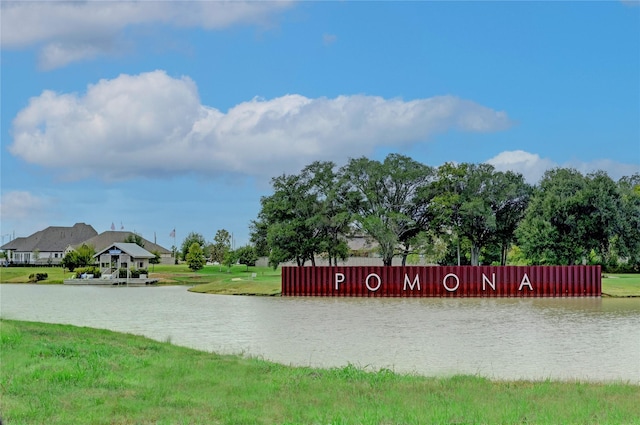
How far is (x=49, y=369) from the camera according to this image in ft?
40.1

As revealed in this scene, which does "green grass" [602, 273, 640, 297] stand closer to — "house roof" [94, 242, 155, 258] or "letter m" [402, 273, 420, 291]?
"letter m" [402, 273, 420, 291]

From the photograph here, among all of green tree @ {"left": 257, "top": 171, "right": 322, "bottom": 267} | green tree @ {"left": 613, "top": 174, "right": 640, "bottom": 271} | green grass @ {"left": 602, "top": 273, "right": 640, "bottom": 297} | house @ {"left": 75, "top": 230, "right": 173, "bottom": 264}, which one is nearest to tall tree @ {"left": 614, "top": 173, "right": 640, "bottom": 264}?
green tree @ {"left": 613, "top": 174, "right": 640, "bottom": 271}

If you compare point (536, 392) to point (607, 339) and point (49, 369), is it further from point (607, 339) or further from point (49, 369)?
point (607, 339)

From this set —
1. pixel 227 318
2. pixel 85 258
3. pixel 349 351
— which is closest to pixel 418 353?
pixel 349 351

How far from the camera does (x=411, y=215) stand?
62.8m

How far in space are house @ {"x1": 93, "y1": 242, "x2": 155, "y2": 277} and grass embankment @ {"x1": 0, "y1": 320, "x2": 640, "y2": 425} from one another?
64.7m

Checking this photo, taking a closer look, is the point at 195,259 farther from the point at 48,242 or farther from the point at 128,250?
the point at 48,242

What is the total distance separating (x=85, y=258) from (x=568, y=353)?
7928 cm

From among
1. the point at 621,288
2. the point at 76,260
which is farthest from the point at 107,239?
the point at 621,288

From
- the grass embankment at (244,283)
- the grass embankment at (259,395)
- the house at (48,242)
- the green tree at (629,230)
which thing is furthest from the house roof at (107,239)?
the grass embankment at (259,395)

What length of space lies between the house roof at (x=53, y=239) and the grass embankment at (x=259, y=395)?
112431 mm

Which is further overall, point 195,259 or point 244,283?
point 195,259

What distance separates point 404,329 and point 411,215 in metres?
37.5

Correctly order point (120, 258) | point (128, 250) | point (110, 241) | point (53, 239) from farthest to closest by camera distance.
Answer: point (53, 239), point (110, 241), point (128, 250), point (120, 258)
